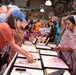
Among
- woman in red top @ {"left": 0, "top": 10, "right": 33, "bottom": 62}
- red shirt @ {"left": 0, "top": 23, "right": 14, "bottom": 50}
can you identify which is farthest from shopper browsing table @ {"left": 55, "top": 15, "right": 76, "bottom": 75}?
red shirt @ {"left": 0, "top": 23, "right": 14, "bottom": 50}

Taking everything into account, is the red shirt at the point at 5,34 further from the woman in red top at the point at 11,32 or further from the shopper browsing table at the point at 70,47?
the shopper browsing table at the point at 70,47

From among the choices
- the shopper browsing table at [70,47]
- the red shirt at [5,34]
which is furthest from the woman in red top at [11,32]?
the shopper browsing table at [70,47]

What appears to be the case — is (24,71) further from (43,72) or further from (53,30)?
(53,30)

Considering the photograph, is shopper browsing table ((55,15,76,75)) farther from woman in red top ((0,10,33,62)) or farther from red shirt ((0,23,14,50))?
red shirt ((0,23,14,50))

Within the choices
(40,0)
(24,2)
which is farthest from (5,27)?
(40,0)

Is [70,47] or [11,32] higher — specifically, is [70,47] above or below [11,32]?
below

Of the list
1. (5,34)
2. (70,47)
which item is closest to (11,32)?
(5,34)

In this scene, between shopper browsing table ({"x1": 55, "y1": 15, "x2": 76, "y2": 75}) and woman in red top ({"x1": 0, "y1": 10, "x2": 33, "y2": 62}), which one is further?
shopper browsing table ({"x1": 55, "y1": 15, "x2": 76, "y2": 75})

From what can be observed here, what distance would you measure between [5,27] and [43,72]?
0.74 metres

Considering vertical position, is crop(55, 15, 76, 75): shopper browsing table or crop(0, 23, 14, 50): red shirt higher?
crop(0, 23, 14, 50): red shirt

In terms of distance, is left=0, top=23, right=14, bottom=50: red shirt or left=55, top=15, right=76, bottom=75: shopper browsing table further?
left=55, top=15, right=76, bottom=75: shopper browsing table

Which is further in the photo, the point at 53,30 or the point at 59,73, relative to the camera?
the point at 53,30

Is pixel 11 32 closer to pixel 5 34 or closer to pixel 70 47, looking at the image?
pixel 5 34

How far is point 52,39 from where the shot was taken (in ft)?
21.1
